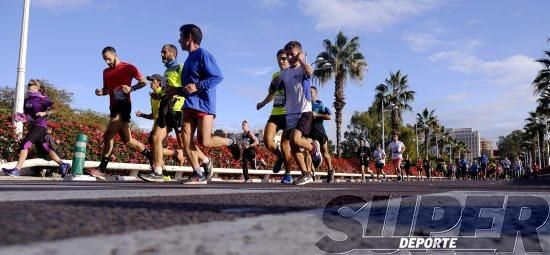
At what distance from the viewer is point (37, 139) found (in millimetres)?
9266

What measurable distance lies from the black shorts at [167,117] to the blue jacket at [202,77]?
129 cm

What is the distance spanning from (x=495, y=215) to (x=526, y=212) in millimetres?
256

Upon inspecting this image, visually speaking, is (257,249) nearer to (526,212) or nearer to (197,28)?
(526,212)

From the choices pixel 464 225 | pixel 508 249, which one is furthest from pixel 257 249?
pixel 464 225

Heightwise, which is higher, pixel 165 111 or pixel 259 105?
pixel 259 105

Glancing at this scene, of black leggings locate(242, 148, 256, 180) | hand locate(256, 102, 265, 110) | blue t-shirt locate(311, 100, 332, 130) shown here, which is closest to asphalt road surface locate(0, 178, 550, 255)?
hand locate(256, 102, 265, 110)

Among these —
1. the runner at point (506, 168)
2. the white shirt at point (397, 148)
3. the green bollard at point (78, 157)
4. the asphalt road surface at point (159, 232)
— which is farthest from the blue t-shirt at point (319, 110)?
the runner at point (506, 168)

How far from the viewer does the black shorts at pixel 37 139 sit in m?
9.04

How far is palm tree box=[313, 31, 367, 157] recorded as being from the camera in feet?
130

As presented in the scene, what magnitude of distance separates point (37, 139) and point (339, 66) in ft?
106

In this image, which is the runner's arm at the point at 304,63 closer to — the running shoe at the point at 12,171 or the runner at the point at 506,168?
the running shoe at the point at 12,171

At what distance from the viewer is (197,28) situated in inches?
259

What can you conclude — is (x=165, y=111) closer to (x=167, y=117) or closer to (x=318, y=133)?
(x=167, y=117)

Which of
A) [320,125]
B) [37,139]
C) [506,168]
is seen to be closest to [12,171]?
[37,139]
